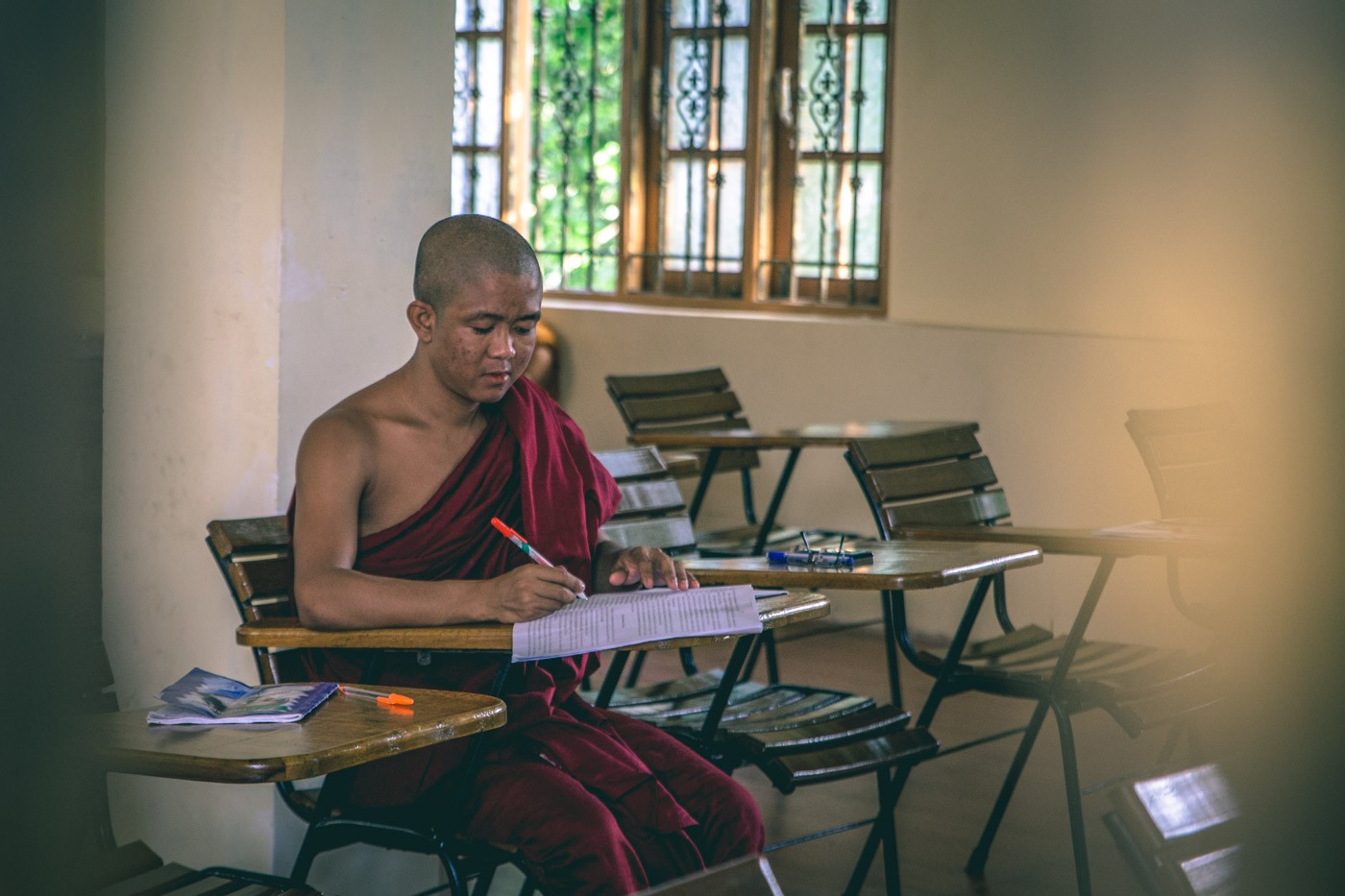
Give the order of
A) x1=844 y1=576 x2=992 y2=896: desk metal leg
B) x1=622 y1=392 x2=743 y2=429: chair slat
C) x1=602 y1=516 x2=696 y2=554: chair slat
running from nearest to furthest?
x1=844 y1=576 x2=992 y2=896: desk metal leg → x1=602 y1=516 x2=696 y2=554: chair slat → x1=622 y1=392 x2=743 y2=429: chair slat

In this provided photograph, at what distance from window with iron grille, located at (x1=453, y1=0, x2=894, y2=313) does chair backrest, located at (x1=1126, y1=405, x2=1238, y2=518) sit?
7.03 ft

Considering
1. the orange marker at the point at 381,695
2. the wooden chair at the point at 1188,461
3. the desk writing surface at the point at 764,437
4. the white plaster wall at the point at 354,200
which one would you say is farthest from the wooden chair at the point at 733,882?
the desk writing surface at the point at 764,437

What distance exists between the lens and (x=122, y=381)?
106 inches

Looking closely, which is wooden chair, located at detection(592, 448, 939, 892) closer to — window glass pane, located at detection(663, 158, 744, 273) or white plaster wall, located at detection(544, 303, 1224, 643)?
white plaster wall, located at detection(544, 303, 1224, 643)

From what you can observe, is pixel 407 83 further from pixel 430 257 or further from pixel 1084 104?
pixel 1084 104

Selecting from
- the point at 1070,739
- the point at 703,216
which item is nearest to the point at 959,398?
the point at 703,216

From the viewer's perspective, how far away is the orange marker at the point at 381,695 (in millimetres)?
1812

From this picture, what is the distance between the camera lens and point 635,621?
81.6 inches

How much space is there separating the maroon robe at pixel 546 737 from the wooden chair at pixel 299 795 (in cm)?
4

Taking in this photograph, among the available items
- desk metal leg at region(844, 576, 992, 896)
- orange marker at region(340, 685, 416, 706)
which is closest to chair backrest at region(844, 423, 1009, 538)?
desk metal leg at region(844, 576, 992, 896)

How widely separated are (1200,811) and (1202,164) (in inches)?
166

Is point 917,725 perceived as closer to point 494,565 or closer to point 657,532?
point 657,532

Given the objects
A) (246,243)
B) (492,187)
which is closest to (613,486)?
(246,243)

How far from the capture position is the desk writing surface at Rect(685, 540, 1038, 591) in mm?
2520
